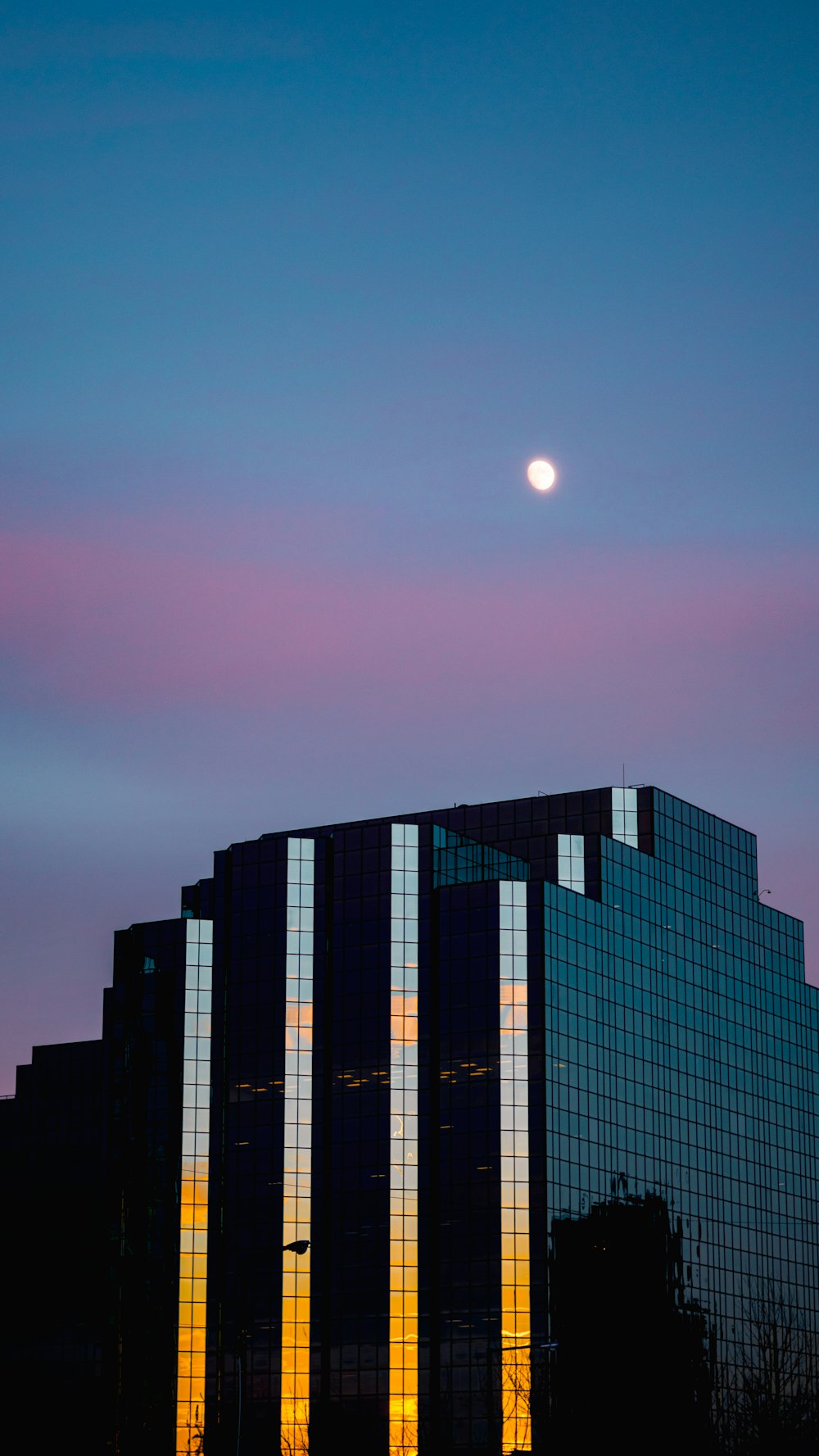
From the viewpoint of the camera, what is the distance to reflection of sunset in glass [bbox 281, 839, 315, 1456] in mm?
138750

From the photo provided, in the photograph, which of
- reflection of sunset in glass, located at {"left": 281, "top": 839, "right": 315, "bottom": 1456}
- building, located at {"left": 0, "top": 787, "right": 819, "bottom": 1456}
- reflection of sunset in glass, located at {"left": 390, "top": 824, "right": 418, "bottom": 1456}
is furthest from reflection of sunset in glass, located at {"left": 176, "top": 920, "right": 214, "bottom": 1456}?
reflection of sunset in glass, located at {"left": 390, "top": 824, "right": 418, "bottom": 1456}

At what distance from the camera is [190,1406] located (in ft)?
466

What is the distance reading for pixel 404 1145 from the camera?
142 meters

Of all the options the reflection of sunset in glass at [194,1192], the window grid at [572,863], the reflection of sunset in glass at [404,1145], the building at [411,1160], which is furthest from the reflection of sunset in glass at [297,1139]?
the window grid at [572,863]

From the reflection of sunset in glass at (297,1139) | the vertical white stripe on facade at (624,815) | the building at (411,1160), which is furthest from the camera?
the vertical white stripe on facade at (624,815)

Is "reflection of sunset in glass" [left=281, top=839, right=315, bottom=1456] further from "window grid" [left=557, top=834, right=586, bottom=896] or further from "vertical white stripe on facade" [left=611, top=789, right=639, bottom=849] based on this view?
"vertical white stripe on facade" [left=611, top=789, right=639, bottom=849]

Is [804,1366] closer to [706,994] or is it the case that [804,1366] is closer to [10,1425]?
[706,994]

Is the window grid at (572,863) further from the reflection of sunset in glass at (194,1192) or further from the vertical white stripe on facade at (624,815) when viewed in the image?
the reflection of sunset in glass at (194,1192)

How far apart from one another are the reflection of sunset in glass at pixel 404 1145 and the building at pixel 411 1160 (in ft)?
0.62

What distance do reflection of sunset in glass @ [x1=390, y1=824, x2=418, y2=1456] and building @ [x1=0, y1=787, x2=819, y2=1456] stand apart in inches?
7.4

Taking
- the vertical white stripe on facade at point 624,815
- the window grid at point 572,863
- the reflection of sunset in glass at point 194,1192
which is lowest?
the reflection of sunset in glass at point 194,1192

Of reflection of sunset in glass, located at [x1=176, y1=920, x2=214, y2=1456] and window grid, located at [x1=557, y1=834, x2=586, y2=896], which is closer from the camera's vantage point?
reflection of sunset in glass, located at [x1=176, y1=920, x2=214, y2=1456]

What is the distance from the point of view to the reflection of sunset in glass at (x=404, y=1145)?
451 ft

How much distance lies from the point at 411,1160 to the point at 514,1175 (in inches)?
272
